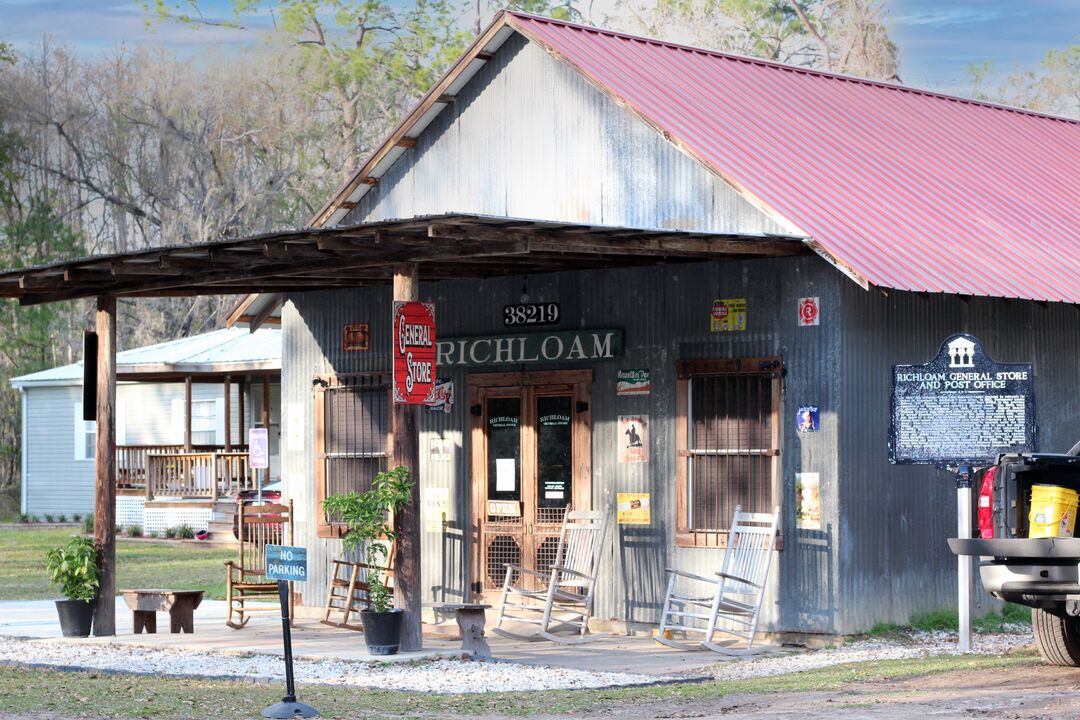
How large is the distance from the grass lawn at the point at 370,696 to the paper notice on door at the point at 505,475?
453 cm

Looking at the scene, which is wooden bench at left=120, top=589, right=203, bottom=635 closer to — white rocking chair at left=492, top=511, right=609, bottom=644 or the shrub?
the shrub

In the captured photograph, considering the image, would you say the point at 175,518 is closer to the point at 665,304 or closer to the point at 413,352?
the point at 665,304

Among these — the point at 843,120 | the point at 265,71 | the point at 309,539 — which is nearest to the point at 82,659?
the point at 309,539

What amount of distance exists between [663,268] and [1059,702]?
19.5 ft

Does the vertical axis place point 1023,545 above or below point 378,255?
below

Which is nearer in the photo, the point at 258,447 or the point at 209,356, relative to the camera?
the point at 258,447

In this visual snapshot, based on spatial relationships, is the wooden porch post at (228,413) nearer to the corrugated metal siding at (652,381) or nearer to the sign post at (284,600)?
the corrugated metal siding at (652,381)

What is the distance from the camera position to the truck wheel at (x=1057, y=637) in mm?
11789

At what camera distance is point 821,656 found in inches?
518

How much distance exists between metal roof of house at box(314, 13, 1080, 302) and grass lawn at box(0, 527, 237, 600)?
5.55m

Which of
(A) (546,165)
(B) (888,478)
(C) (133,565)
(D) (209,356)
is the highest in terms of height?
(A) (546,165)

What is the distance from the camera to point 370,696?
37.2ft

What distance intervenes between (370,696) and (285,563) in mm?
1496

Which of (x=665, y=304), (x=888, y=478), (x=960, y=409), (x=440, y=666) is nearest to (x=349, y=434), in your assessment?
(x=665, y=304)
